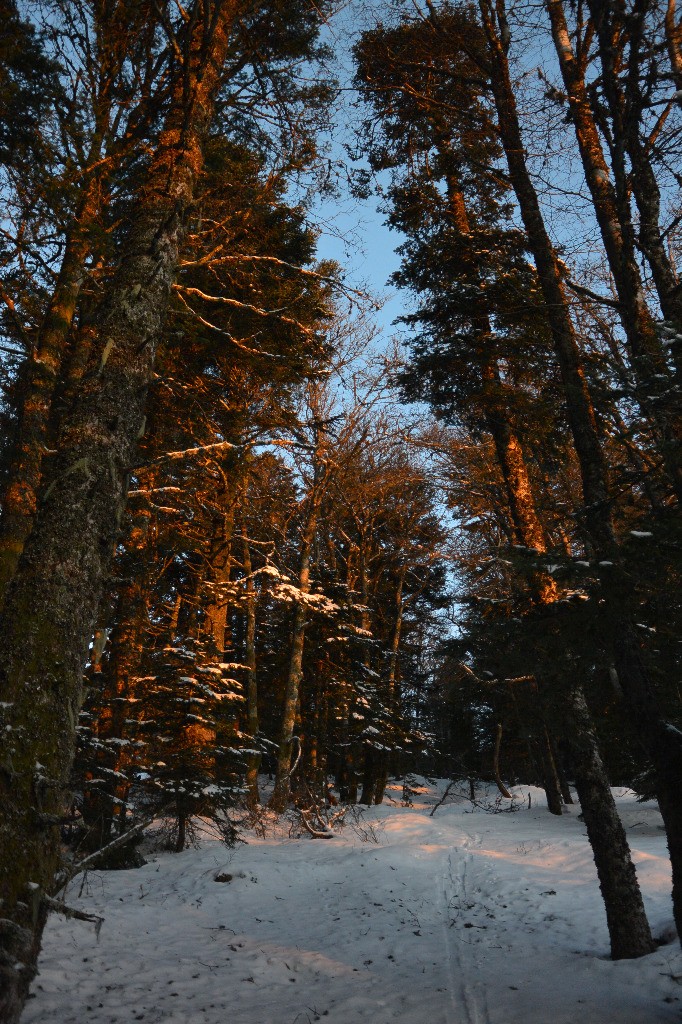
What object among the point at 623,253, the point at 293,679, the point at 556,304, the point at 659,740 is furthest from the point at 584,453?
the point at 293,679

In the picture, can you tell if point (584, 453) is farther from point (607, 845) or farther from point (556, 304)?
point (607, 845)

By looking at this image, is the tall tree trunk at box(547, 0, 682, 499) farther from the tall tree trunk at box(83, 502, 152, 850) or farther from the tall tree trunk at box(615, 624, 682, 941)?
the tall tree trunk at box(83, 502, 152, 850)

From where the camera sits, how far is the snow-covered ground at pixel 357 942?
4914 mm

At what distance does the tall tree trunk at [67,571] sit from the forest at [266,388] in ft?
0.04

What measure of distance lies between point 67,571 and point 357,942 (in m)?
6.16

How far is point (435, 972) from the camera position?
5.99 m

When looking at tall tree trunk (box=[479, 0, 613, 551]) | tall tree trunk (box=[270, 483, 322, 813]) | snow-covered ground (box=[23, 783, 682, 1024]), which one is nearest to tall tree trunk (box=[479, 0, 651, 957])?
tall tree trunk (box=[479, 0, 613, 551])

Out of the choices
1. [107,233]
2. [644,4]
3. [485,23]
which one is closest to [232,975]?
[107,233]

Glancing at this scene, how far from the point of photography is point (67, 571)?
3064 millimetres

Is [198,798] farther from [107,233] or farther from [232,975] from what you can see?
[107,233]

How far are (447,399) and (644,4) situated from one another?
5.30 meters

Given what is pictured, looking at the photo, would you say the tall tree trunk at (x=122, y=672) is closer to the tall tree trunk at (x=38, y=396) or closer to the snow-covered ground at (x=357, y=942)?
the snow-covered ground at (x=357, y=942)

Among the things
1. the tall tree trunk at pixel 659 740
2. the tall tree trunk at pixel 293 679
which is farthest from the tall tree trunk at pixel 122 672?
the tall tree trunk at pixel 659 740

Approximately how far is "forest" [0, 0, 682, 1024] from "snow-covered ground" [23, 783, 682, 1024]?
789mm
